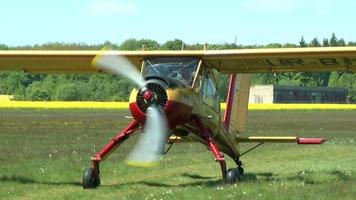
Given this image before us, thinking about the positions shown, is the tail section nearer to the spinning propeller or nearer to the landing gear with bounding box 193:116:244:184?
the landing gear with bounding box 193:116:244:184

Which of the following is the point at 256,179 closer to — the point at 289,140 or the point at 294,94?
the point at 289,140

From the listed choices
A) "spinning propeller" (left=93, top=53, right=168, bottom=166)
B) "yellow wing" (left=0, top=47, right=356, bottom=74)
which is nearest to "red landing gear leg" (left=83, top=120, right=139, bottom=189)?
"spinning propeller" (left=93, top=53, right=168, bottom=166)

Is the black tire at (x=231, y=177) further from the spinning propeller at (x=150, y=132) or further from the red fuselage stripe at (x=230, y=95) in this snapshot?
the red fuselage stripe at (x=230, y=95)

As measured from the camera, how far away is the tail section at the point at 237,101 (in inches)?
616

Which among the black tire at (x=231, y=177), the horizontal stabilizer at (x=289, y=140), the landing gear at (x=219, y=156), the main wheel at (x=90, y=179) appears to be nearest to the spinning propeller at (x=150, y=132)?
the main wheel at (x=90, y=179)

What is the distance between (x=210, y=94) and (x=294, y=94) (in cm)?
10683

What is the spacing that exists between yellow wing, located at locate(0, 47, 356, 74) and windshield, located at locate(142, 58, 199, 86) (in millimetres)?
115

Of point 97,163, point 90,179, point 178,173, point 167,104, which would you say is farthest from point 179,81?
point 178,173

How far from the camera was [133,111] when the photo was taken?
11.0m

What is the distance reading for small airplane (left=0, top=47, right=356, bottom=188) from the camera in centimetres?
1107

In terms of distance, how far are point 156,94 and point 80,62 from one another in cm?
405

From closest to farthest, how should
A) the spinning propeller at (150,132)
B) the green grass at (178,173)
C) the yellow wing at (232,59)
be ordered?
the green grass at (178,173), the spinning propeller at (150,132), the yellow wing at (232,59)

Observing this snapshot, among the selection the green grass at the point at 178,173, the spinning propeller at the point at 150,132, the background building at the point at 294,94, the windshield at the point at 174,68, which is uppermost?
the windshield at the point at 174,68

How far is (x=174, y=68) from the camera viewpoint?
39.7 feet
